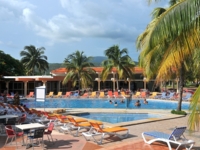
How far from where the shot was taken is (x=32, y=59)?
45.7 m

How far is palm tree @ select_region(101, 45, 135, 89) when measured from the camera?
106 feet

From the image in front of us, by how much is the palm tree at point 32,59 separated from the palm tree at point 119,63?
678 inches

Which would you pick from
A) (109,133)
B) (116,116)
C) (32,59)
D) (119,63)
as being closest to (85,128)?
(109,133)

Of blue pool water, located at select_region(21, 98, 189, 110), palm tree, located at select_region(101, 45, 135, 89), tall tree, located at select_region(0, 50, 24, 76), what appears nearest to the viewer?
blue pool water, located at select_region(21, 98, 189, 110)

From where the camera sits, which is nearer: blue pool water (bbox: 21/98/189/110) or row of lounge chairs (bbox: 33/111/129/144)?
row of lounge chairs (bbox: 33/111/129/144)

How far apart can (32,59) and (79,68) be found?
16106mm

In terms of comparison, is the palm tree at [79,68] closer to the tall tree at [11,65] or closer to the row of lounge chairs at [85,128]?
the tall tree at [11,65]

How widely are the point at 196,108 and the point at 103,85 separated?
37.0 metres

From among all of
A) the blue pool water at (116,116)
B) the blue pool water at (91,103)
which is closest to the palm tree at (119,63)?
the blue pool water at (91,103)

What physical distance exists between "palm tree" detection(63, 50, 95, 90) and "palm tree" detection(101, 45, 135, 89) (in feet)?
7.23

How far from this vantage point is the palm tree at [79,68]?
107ft

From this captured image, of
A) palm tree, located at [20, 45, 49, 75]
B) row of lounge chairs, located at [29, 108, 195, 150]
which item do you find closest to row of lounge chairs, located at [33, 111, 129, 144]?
row of lounge chairs, located at [29, 108, 195, 150]

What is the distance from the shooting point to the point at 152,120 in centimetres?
1226

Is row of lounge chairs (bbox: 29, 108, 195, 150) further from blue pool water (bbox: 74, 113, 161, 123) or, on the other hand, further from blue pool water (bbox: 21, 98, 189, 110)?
blue pool water (bbox: 21, 98, 189, 110)
